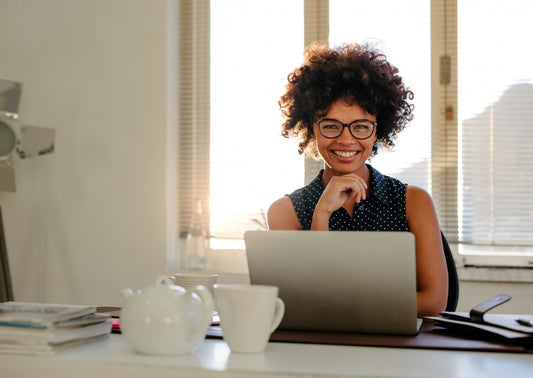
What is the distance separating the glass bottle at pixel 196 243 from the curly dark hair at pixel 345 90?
132 cm

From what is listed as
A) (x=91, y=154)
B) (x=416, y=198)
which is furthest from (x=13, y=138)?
(x=416, y=198)

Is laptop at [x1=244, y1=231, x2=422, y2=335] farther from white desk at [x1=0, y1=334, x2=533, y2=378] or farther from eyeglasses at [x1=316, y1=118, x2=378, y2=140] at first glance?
eyeglasses at [x1=316, y1=118, x2=378, y2=140]

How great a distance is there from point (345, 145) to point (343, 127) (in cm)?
6

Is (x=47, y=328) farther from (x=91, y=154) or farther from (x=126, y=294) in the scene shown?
(x=91, y=154)

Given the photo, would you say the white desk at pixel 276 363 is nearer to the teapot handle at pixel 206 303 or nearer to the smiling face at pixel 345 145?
the teapot handle at pixel 206 303

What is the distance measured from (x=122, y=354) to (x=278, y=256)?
0.34m

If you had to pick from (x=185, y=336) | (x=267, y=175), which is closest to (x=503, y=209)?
(x=267, y=175)

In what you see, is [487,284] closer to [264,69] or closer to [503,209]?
[503,209]

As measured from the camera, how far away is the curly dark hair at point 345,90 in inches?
83.4

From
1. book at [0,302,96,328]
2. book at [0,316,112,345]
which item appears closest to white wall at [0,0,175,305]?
book at [0,302,96,328]

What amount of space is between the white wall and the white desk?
2.46 meters

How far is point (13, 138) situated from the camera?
309 cm

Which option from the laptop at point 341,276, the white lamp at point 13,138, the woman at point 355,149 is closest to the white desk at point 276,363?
the laptop at point 341,276

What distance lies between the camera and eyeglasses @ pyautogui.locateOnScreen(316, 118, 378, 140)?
2031 millimetres
